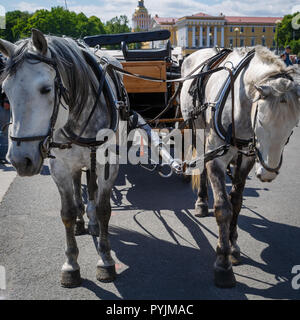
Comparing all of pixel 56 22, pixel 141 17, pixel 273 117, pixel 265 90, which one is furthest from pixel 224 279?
pixel 141 17

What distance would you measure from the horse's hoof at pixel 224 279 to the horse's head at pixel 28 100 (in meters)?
1.97

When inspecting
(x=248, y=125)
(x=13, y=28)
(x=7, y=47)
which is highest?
(x=13, y=28)

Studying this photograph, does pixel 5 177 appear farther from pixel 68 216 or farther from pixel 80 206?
pixel 68 216

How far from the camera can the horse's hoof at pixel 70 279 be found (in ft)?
12.0

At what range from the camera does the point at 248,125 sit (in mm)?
3580

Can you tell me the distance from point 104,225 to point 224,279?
1.28 m

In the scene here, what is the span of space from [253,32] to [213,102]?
114 meters

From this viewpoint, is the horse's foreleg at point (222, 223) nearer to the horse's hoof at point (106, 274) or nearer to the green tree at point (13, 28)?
A: the horse's hoof at point (106, 274)

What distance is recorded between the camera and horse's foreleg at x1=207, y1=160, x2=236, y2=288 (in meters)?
3.61

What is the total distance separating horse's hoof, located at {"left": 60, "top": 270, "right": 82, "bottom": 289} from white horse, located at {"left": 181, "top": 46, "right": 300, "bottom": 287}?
132cm

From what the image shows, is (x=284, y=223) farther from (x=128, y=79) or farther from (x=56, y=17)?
(x=56, y=17)

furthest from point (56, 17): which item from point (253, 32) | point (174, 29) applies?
point (253, 32)

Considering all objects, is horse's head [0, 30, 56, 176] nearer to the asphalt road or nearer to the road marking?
the asphalt road

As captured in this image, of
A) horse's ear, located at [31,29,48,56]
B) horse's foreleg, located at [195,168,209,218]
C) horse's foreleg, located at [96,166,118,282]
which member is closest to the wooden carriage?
horse's foreleg, located at [195,168,209,218]
